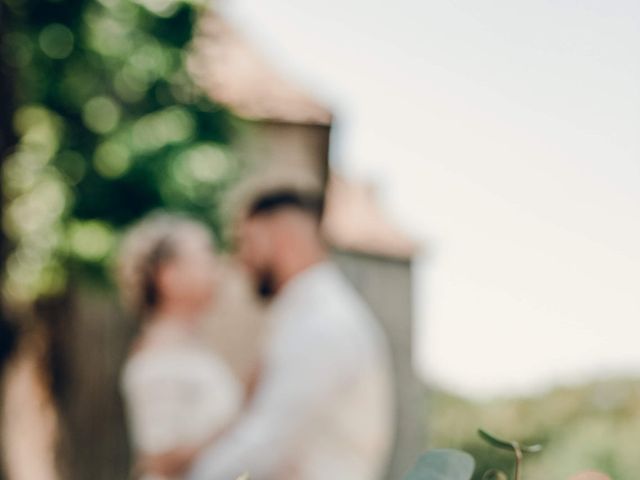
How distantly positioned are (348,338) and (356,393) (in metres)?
0.26

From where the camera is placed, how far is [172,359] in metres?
4.36

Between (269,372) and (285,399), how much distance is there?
0.16m

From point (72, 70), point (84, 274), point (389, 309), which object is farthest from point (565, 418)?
point (72, 70)

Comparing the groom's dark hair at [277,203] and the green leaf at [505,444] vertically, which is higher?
the green leaf at [505,444]

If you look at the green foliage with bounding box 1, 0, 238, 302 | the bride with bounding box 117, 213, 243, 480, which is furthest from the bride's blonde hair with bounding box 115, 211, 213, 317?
the green foliage with bounding box 1, 0, 238, 302

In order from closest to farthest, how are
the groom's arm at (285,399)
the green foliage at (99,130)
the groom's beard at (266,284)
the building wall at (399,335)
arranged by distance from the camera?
the groom's arm at (285,399), the groom's beard at (266,284), the green foliage at (99,130), the building wall at (399,335)

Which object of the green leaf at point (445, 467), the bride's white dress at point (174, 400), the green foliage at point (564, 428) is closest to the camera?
the green leaf at point (445, 467)

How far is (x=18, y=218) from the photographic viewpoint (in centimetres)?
654

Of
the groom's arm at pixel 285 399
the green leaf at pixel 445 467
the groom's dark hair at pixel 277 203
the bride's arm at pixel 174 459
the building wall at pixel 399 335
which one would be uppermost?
the green leaf at pixel 445 467

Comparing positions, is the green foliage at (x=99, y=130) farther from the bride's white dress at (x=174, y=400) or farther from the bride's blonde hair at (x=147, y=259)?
the bride's white dress at (x=174, y=400)

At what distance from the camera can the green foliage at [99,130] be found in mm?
6250

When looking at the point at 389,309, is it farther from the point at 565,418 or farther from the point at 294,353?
the point at 294,353

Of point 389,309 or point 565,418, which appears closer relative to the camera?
point 565,418

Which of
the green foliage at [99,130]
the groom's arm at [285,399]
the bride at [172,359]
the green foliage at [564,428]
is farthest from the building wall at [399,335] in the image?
the groom's arm at [285,399]
